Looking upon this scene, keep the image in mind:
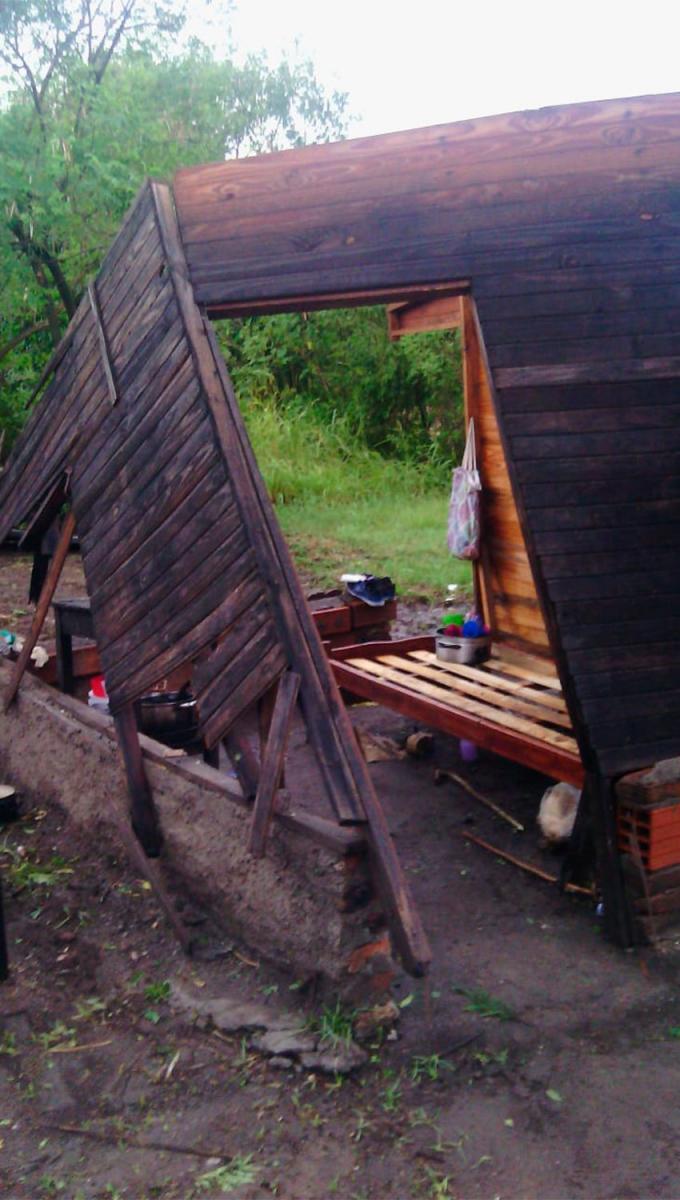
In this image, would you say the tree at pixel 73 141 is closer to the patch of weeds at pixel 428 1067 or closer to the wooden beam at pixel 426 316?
the wooden beam at pixel 426 316

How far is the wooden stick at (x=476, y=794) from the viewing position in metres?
5.85

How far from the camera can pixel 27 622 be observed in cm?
964

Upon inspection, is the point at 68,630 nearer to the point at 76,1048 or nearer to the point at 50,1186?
the point at 76,1048

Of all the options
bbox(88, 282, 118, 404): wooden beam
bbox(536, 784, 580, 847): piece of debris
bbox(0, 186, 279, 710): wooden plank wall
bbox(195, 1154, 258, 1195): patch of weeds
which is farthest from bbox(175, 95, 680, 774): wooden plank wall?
bbox(195, 1154, 258, 1195): patch of weeds

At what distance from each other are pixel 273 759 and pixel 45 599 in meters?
2.25

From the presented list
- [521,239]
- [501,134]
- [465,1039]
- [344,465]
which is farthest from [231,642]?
[344,465]

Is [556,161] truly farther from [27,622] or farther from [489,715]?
[27,622]

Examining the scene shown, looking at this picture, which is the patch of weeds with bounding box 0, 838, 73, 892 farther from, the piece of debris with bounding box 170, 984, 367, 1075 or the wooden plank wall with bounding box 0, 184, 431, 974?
the piece of debris with bounding box 170, 984, 367, 1075

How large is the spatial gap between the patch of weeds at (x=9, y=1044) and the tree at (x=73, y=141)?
901 cm

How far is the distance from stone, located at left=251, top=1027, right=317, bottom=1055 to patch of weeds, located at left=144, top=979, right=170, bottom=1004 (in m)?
0.52

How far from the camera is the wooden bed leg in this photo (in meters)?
4.50

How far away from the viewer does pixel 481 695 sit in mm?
6289

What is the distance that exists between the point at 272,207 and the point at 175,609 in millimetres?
1766

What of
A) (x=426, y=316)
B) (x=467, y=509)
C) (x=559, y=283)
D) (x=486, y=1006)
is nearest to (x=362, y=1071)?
(x=486, y=1006)
